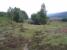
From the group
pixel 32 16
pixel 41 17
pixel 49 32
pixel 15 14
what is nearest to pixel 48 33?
pixel 49 32

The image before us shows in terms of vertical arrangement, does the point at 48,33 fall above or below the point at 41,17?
below

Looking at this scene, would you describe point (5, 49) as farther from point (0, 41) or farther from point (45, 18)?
point (45, 18)

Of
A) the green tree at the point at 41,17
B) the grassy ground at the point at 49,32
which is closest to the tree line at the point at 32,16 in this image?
the green tree at the point at 41,17

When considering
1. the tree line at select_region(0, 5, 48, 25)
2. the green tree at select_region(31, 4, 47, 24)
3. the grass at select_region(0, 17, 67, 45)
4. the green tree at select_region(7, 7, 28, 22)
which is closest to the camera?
the grass at select_region(0, 17, 67, 45)

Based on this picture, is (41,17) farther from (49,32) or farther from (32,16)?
(49,32)

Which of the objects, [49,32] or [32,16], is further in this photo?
[32,16]

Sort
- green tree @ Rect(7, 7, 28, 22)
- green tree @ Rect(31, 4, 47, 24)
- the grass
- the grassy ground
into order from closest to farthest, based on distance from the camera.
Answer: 1. the grass
2. the grassy ground
3. green tree @ Rect(31, 4, 47, 24)
4. green tree @ Rect(7, 7, 28, 22)

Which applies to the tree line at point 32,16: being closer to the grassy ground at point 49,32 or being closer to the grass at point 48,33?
the grass at point 48,33

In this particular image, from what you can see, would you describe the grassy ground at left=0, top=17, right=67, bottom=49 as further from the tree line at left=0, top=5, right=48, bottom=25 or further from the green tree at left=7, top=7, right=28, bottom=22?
the green tree at left=7, top=7, right=28, bottom=22

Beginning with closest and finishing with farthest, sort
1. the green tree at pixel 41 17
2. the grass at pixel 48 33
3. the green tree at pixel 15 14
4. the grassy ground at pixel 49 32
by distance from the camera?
the grass at pixel 48 33 < the grassy ground at pixel 49 32 < the green tree at pixel 41 17 < the green tree at pixel 15 14

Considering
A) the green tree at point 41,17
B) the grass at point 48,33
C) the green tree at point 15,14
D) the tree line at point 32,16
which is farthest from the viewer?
the green tree at point 15,14

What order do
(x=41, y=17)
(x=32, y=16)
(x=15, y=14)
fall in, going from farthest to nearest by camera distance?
(x=32, y=16)
(x=15, y=14)
(x=41, y=17)

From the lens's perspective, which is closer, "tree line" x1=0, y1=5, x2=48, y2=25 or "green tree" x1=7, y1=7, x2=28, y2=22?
"tree line" x1=0, y1=5, x2=48, y2=25

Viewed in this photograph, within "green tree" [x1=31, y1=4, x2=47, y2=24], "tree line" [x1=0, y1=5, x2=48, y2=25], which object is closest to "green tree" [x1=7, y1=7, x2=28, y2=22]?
"tree line" [x1=0, y1=5, x2=48, y2=25]
